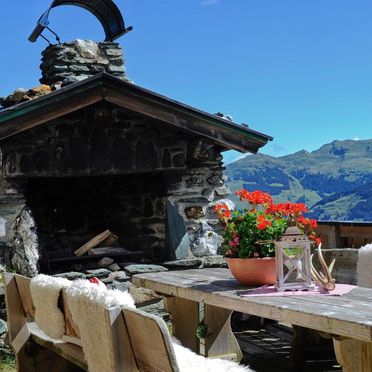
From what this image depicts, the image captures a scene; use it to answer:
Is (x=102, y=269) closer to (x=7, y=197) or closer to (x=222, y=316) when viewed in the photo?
(x=7, y=197)

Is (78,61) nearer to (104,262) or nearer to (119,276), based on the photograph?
(104,262)

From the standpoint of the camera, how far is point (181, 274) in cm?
483

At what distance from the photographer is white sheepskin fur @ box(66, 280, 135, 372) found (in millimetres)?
2426

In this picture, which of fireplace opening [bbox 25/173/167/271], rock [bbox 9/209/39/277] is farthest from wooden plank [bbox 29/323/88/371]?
fireplace opening [bbox 25/173/167/271]

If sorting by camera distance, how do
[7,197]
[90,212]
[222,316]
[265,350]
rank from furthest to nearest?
[90,212]
[7,197]
[265,350]
[222,316]

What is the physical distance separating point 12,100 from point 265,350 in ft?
12.2

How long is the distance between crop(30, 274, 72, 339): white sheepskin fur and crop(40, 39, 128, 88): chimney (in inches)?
169

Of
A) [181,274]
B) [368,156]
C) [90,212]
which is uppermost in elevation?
[368,156]

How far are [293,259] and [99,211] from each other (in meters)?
4.18

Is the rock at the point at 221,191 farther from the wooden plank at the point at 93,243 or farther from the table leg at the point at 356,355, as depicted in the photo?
the table leg at the point at 356,355

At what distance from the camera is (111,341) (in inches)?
91.5

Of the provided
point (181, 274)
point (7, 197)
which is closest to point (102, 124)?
point (7, 197)

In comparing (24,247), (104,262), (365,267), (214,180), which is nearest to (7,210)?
(24,247)

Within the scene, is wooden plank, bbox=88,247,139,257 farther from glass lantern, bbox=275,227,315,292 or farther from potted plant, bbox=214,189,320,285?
glass lantern, bbox=275,227,315,292
